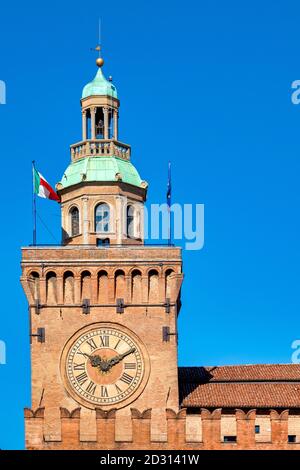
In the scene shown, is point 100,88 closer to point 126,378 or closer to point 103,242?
point 103,242

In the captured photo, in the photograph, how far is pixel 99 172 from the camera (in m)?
108

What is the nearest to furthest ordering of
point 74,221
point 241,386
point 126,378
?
point 126,378, point 241,386, point 74,221

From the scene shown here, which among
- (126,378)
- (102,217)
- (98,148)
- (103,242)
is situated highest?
(98,148)

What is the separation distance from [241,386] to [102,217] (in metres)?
9.92

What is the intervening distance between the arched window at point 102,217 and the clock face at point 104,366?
502 cm

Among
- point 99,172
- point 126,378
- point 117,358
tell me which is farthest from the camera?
point 99,172

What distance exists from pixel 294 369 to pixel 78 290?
34.9 ft

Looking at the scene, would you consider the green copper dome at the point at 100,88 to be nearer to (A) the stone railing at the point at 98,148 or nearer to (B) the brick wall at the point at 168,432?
(A) the stone railing at the point at 98,148

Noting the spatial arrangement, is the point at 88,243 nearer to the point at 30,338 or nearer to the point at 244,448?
the point at 30,338

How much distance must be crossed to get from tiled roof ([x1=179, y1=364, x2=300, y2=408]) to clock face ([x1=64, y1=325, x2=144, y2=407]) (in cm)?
264

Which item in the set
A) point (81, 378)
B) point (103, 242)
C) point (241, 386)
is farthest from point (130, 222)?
point (241, 386)

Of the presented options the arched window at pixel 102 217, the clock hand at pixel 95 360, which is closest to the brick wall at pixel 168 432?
the clock hand at pixel 95 360

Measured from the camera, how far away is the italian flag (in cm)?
10694

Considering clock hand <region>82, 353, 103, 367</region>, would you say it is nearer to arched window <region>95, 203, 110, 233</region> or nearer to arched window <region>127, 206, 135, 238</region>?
arched window <region>95, 203, 110, 233</region>
